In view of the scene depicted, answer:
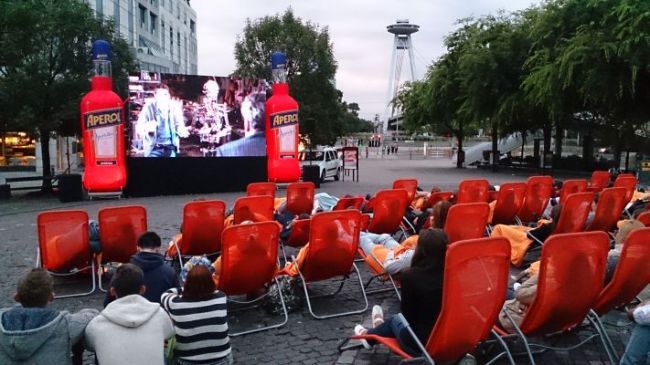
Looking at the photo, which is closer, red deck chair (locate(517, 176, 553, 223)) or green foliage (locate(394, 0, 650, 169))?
red deck chair (locate(517, 176, 553, 223))

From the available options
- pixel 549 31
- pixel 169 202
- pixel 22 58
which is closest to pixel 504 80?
pixel 549 31

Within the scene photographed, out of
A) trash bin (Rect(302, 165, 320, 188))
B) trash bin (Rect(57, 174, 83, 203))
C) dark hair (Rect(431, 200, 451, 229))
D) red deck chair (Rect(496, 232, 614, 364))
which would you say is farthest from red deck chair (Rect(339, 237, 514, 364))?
trash bin (Rect(302, 165, 320, 188))

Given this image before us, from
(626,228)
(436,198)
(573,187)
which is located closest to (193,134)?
(436,198)

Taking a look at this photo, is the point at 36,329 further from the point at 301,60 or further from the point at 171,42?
the point at 171,42

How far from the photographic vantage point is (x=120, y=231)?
21.4 ft

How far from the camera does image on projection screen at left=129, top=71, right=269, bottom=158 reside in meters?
17.0

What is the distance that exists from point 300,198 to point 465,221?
11.4 feet

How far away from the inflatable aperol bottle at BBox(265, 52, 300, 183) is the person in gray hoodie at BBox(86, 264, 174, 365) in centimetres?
1500

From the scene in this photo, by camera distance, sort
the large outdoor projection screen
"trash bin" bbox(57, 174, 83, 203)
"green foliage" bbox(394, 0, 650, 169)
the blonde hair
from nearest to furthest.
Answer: the blonde hair
"trash bin" bbox(57, 174, 83, 203)
the large outdoor projection screen
"green foliage" bbox(394, 0, 650, 169)

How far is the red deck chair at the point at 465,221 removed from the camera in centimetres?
616

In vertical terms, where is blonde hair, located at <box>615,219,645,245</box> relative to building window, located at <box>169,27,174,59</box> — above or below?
below

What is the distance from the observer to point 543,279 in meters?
3.84

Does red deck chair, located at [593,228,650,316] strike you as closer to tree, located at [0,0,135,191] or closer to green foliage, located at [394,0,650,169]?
green foliage, located at [394,0,650,169]

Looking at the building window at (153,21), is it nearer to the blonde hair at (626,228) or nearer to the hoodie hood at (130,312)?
the blonde hair at (626,228)
